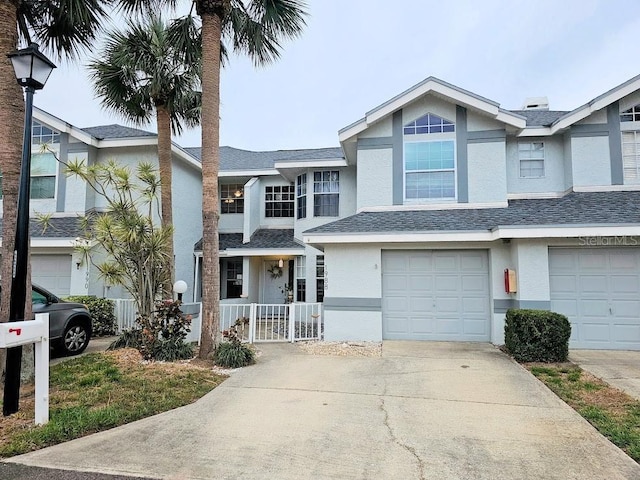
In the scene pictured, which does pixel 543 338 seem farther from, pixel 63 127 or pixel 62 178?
pixel 63 127

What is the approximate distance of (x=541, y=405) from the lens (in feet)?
18.2

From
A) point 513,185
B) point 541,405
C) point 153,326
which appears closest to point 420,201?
point 513,185

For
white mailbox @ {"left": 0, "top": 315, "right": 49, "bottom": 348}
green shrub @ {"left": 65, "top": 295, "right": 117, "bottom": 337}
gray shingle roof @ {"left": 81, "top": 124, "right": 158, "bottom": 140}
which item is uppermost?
gray shingle roof @ {"left": 81, "top": 124, "right": 158, "bottom": 140}

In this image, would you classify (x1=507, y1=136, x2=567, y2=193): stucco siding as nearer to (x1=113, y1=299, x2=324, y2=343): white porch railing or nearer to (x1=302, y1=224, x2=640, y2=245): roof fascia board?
(x1=302, y1=224, x2=640, y2=245): roof fascia board

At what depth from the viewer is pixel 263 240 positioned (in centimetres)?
1614

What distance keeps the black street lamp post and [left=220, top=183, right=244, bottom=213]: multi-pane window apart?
12.7 m

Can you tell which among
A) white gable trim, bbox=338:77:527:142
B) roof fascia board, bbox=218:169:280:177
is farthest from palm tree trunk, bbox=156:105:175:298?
white gable trim, bbox=338:77:527:142

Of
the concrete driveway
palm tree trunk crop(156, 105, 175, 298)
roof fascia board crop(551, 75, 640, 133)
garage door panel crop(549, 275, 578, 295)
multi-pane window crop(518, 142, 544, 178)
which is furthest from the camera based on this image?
multi-pane window crop(518, 142, 544, 178)

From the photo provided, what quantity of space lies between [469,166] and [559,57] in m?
11.8

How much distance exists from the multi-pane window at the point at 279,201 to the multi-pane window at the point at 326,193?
259 cm

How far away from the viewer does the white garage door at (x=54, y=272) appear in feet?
42.5

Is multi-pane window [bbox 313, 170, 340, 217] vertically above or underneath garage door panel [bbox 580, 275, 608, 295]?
above

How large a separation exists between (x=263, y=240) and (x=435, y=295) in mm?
8002

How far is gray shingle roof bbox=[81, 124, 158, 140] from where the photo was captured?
14766 mm
